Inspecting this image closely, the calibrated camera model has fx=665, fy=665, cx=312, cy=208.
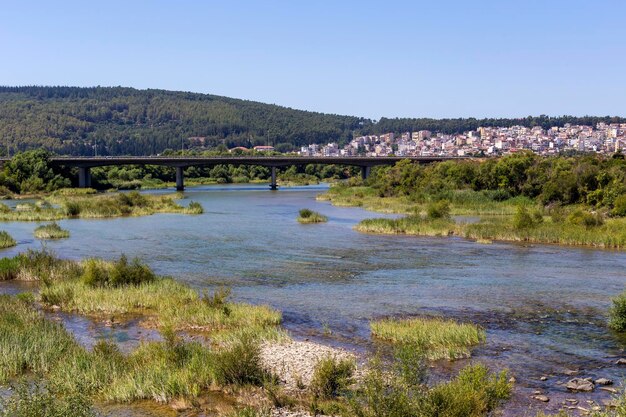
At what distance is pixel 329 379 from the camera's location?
16453mm

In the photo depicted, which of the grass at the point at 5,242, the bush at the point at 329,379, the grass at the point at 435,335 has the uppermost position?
the bush at the point at 329,379

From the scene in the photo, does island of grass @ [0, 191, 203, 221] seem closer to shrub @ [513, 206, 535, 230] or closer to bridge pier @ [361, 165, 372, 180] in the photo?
shrub @ [513, 206, 535, 230]

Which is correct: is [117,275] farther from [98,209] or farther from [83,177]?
[83,177]

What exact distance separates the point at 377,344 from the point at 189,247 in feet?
88.9


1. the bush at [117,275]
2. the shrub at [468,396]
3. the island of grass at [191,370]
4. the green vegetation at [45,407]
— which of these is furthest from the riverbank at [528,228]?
the green vegetation at [45,407]

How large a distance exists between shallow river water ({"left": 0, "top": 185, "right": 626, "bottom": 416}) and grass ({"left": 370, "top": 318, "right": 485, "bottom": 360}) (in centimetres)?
50

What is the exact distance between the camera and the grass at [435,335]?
19891 mm

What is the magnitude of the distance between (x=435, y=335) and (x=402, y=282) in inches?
483

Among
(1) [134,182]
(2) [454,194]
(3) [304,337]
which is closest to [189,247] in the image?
(3) [304,337]

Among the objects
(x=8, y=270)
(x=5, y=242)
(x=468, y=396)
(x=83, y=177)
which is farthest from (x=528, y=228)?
(x=83, y=177)

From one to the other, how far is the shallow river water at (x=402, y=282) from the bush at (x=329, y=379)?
2806 mm

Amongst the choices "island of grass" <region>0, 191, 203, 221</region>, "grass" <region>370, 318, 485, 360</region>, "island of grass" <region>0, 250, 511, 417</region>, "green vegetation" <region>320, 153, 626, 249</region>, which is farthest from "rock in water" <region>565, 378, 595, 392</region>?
"island of grass" <region>0, 191, 203, 221</region>

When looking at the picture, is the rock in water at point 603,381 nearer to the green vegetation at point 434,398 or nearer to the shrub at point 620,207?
the green vegetation at point 434,398

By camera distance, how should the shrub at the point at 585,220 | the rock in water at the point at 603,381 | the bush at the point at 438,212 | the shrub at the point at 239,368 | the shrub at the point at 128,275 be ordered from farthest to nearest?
the bush at the point at 438,212, the shrub at the point at 585,220, the shrub at the point at 128,275, the rock in water at the point at 603,381, the shrub at the point at 239,368
